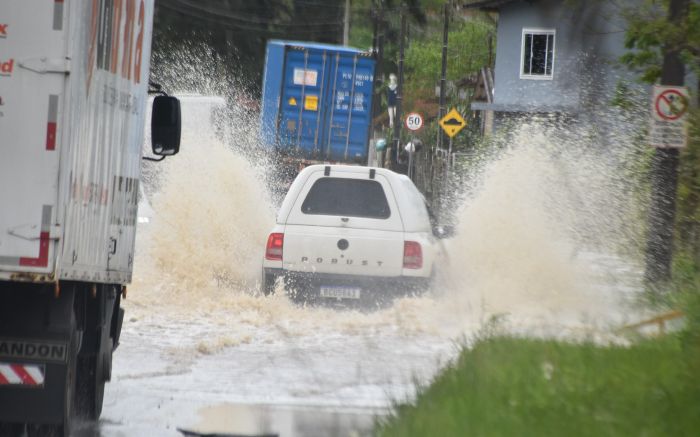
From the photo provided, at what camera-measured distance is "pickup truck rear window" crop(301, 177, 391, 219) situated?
53.3ft

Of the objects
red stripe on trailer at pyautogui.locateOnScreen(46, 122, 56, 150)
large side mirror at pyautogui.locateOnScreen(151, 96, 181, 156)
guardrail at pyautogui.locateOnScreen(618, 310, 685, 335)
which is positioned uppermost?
large side mirror at pyautogui.locateOnScreen(151, 96, 181, 156)

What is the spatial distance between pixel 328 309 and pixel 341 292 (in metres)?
0.25

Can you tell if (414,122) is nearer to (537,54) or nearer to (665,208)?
(537,54)

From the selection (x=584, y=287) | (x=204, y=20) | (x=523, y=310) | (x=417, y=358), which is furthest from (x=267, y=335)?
(x=204, y=20)

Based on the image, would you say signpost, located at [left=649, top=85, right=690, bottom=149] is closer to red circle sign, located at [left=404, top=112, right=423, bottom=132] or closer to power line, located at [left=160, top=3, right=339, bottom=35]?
red circle sign, located at [left=404, top=112, right=423, bottom=132]

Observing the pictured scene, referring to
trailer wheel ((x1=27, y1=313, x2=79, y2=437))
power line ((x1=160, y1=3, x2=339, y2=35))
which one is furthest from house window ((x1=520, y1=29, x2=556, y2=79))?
trailer wheel ((x1=27, y1=313, x2=79, y2=437))

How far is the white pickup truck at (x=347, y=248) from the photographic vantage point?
1594 centimetres

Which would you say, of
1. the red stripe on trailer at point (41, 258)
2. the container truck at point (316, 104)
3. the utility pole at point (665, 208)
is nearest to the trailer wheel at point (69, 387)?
the red stripe on trailer at point (41, 258)

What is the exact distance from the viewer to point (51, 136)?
686 cm

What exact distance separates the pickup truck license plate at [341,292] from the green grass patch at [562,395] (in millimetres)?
6900

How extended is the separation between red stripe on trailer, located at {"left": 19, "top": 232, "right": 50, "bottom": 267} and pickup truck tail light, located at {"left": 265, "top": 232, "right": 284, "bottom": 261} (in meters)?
9.19

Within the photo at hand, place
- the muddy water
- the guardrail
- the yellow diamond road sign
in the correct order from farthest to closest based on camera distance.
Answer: the yellow diamond road sign, the muddy water, the guardrail

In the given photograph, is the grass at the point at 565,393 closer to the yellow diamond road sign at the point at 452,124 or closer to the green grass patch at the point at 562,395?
the green grass patch at the point at 562,395

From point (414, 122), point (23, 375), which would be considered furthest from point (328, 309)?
point (414, 122)
